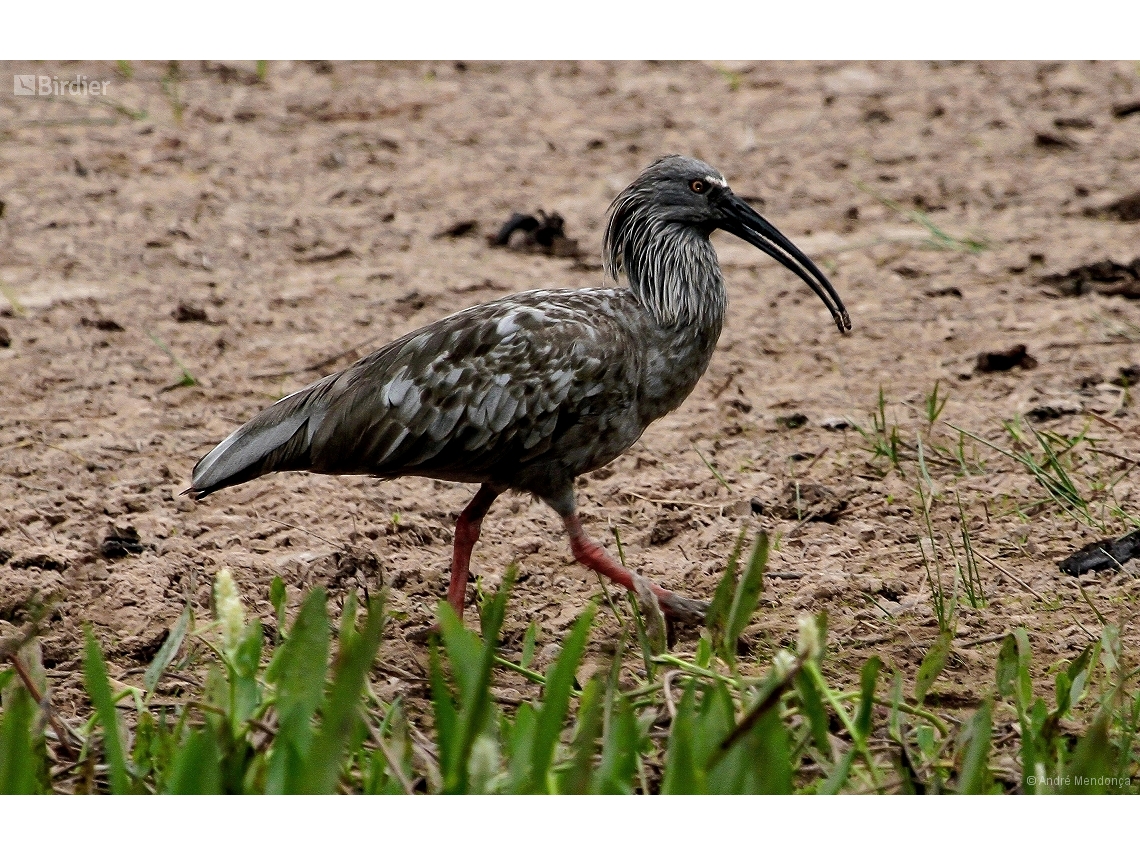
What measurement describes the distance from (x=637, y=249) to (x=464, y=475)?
1.26m

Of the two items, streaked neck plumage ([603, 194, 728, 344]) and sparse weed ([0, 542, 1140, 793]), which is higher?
streaked neck plumage ([603, 194, 728, 344])

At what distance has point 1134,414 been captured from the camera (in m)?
7.00

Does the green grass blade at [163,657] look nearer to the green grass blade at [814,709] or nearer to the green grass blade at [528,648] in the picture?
the green grass blade at [528,648]

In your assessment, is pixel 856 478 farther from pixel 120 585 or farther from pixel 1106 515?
pixel 120 585

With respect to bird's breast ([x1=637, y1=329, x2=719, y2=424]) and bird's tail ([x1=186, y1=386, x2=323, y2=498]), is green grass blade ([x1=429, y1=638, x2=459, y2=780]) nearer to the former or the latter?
bird's tail ([x1=186, y1=386, x2=323, y2=498])

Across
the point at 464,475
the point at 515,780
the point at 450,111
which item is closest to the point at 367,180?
the point at 450,111

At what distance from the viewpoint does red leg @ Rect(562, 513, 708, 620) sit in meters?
5.42

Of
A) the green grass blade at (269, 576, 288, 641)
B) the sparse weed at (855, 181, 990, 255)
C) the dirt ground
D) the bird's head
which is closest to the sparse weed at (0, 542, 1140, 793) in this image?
the green grass blade at (269, 576, 288, 641)

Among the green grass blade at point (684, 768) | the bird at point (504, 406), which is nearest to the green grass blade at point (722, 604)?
the bird at point (504, 406)

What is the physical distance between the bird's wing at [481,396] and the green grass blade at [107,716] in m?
1.87

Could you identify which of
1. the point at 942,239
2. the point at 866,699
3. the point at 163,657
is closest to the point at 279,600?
the point at 163,657

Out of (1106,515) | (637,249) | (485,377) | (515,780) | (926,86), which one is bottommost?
(515,780)

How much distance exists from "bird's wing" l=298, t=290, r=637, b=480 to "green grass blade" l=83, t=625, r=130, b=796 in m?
1.87

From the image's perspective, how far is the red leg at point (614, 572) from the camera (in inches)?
213
